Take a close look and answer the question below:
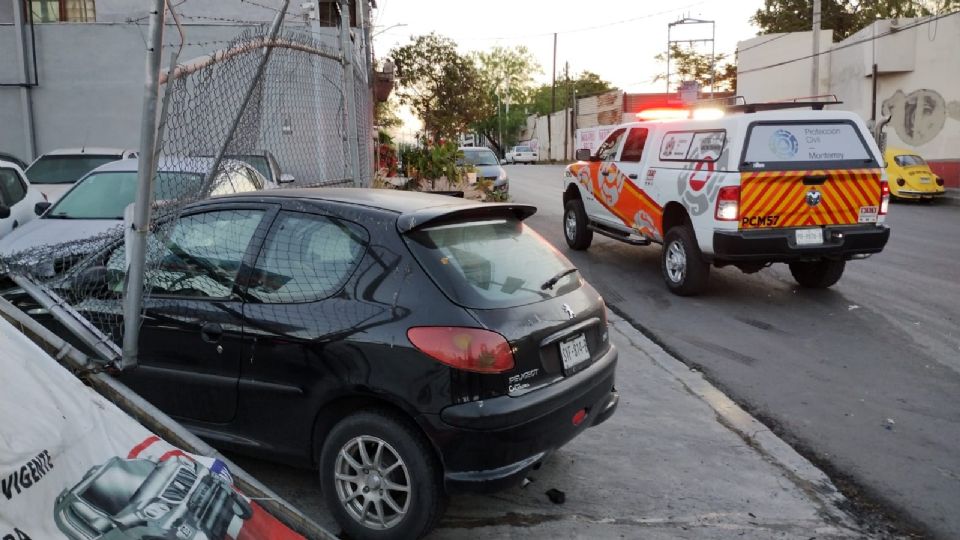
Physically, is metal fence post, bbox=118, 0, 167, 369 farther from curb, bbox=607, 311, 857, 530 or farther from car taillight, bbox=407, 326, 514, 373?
curb, bbox=607, 311, 857, 530

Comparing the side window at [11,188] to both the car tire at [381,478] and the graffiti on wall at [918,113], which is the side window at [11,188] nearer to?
the car tire at [381,478]

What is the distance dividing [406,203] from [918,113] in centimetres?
2613

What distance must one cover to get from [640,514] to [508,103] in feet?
285

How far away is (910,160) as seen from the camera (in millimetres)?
21141

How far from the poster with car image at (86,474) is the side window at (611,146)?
8.96 m

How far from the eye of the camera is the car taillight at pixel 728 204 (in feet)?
26.0

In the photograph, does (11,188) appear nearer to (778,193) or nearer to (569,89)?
(778,193)

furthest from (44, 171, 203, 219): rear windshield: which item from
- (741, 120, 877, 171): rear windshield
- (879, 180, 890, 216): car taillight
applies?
(879, 180, 890, 216): car taillight

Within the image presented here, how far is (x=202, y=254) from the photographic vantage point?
3.98 m

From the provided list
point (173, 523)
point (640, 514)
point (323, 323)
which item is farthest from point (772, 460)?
point (173, 523)

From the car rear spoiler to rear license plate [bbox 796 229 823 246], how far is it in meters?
4.75

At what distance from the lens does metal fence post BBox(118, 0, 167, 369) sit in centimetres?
289

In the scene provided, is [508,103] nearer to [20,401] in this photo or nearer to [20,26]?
[20,26]

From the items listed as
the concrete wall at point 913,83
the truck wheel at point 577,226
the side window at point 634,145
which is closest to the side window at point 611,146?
the side window at point 634,145
